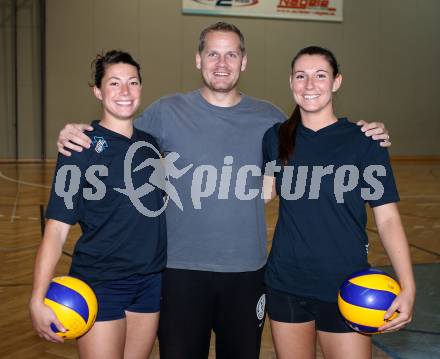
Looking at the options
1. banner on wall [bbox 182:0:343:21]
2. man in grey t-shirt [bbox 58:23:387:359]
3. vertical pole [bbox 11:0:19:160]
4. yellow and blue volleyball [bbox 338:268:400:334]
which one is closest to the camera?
yellow and blue volleyball [bbox 338:268:400:334]

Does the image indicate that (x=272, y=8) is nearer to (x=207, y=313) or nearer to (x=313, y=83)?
(x=313, y=83)

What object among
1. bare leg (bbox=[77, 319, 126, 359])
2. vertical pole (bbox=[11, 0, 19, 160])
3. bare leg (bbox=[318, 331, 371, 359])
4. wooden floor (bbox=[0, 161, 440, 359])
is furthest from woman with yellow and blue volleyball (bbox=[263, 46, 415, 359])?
vertical pole (bbox=[11, 0, 19, 160])

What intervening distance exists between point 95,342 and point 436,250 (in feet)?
15.7

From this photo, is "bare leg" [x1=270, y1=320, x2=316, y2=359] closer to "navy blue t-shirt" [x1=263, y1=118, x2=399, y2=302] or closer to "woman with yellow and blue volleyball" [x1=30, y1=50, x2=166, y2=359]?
"navy blue t-shirt" [x1=263, y1=118, x2=399, y2=302]

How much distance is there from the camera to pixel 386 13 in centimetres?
1505

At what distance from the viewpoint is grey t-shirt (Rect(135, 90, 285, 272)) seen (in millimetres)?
2469

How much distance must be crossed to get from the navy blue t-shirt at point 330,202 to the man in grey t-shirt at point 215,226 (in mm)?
275

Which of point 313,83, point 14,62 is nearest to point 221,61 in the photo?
point 313,83

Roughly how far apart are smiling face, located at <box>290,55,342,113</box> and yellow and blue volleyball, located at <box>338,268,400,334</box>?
27.6 inches

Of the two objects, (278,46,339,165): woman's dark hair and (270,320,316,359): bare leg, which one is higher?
(278,46,339,165): woman's dark hair

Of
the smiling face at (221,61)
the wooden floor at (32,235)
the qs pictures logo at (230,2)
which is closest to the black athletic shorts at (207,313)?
the smiling face at (221,61)

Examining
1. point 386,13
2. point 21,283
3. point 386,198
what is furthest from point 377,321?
point 386,13

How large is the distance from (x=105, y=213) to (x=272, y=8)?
12941 millimetres

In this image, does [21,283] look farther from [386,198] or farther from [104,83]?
[386,198]
